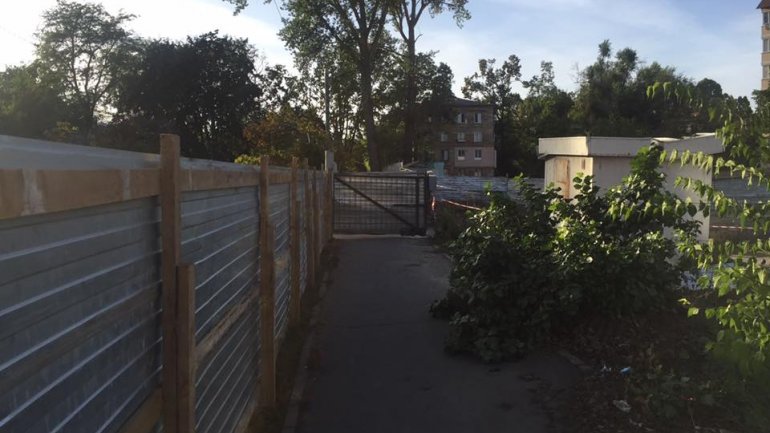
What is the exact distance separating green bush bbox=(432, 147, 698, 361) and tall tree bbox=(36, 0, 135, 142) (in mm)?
52117

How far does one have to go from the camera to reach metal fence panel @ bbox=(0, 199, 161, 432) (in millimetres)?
1571

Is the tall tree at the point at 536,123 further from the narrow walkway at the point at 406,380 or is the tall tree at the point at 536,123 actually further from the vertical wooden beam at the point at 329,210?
the narrow walkway at the point at 406,380

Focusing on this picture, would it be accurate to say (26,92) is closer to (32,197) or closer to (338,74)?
(338,74)

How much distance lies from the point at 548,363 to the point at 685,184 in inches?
130

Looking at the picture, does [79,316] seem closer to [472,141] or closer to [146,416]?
[146,416]

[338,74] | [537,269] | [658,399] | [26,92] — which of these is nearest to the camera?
Result: [658,399]

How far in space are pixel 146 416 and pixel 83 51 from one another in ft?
195

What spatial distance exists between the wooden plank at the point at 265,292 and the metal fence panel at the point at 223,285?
0.06 m

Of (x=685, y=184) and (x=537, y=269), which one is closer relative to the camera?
Answer: (x=685, y=184)

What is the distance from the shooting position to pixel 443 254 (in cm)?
1623

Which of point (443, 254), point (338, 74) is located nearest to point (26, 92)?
point (338, 74)

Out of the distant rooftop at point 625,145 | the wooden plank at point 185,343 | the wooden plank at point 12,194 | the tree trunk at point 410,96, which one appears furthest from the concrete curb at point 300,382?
the tree trunk at point 410,96

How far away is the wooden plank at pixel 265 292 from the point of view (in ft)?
17.7

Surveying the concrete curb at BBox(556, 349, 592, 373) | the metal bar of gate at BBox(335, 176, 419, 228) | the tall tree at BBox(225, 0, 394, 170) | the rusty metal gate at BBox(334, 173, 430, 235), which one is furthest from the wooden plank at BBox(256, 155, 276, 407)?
the tall tree at BBox(225, 0, 394, 170)
